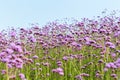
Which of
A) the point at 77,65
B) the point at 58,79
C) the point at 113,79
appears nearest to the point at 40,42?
the point at 77,65

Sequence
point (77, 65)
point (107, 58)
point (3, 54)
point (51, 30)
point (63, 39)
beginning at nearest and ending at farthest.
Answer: point (3, 54) < point (107, 58) < point (77, 65) < point (63, 39) < point (51, 30)

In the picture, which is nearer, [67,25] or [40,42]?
[40,42]

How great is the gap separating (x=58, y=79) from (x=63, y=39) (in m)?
1.99

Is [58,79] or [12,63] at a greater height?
[12,63]

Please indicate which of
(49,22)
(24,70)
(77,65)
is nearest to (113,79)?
(77,65)

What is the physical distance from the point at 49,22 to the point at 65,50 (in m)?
4.12

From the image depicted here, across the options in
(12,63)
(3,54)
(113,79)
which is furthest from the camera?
(113,79)

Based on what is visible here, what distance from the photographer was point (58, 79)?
24.7 feet

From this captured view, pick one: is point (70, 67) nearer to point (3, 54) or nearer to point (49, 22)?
point (3, 54)

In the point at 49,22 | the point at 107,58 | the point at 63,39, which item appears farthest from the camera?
the point at 49,22

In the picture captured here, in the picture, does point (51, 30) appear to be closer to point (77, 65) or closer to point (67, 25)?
point (67, 25)

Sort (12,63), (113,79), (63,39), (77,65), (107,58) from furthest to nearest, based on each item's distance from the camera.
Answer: (63,39) → (77,65) → (107,58) → (113,79) → (12,63)

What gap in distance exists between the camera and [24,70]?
825 centimetres

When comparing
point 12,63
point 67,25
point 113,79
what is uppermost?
point 67,25
